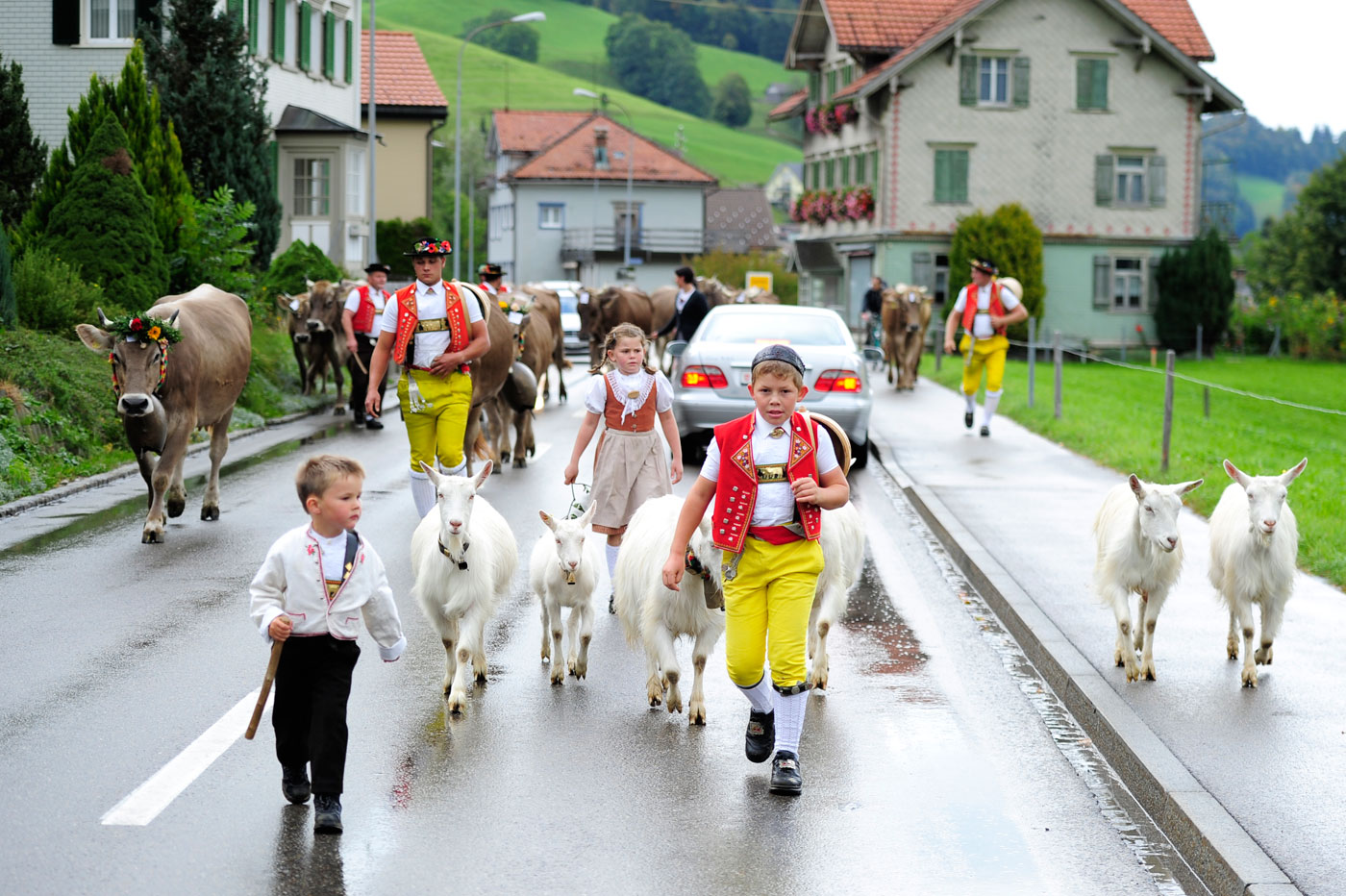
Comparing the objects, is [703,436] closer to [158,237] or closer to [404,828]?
[158,237]

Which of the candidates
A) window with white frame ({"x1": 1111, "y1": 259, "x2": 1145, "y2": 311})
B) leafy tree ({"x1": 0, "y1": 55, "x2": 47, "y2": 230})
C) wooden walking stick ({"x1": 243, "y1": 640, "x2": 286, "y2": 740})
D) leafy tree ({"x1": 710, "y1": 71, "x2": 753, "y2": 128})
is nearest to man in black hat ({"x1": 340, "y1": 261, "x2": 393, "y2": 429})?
leafy tree ({"x1": 0, "y1": 55, "x2": 47, "y2": 230})

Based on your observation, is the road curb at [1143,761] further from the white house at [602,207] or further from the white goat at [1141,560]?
the white house at [602,207]

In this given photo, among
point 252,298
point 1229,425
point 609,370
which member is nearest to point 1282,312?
point 1229,425

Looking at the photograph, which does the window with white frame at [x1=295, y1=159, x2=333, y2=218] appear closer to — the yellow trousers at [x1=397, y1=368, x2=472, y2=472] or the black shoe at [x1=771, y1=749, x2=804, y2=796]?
the yellow trousers at [x1=397, y1=368, x2=472, y2=472]

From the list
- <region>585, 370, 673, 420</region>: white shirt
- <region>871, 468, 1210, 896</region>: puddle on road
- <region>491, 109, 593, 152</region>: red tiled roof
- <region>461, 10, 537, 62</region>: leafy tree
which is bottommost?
<region>871, 468, 1210, 896</region>: puddle on road

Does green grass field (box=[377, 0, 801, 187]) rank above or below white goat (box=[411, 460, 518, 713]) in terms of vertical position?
above

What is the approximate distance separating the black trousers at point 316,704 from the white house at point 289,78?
1159 inches

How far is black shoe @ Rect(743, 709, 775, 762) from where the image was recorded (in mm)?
6742

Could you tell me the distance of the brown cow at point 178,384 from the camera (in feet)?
40.5

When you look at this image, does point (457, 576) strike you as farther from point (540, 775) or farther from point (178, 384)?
point (178, 384)

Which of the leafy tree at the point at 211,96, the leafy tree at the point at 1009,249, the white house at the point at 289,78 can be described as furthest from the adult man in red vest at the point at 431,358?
the leafy tree at the point at 1009,249

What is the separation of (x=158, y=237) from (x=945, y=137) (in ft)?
115

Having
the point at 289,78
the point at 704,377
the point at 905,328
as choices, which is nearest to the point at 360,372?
the point at 704,377

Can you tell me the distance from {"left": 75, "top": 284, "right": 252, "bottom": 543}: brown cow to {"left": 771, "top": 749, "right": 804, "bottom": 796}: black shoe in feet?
23.6
